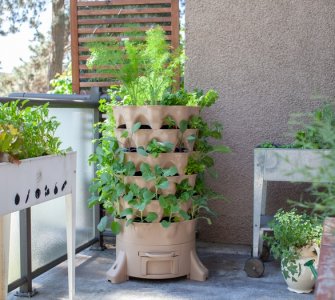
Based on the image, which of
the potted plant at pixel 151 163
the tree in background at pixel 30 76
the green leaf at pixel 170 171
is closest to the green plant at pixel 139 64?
the potted plant at pixel 151 163

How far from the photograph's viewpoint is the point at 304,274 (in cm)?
299

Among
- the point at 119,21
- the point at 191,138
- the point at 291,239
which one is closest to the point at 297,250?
the point at 291,239

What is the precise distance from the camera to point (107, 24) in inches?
179

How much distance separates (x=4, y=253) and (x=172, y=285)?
1078 millimetres

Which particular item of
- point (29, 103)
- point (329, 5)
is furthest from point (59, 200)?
point (329, 5)

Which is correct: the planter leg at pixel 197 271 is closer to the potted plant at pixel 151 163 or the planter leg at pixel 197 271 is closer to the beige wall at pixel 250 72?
the potted plant at pixel 151 163

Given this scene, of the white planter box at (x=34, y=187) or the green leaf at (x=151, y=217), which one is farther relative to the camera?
the green leaf at (x=151, y=217)

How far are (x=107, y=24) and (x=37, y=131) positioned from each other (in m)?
2.42

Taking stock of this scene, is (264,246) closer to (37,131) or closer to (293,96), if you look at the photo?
(293,96)

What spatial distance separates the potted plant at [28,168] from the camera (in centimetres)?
205

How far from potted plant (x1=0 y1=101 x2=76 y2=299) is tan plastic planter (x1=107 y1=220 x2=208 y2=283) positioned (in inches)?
21.6

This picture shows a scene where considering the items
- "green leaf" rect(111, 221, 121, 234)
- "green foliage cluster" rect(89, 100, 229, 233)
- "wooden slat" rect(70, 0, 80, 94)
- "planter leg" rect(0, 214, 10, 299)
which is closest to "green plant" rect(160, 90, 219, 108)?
"green foliage cluster" rect(89, 100, 229, 233)

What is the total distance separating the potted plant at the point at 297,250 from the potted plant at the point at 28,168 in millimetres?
1175

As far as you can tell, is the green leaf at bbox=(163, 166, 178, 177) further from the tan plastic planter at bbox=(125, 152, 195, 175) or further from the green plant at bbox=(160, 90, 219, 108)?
the green plant at bbox=(160, 90, 219, 108)
